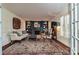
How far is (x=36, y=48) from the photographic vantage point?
17.6ft

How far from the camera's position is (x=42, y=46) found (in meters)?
5.50

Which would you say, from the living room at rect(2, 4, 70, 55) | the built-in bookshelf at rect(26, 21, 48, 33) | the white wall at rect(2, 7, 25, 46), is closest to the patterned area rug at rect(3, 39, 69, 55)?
the living room at rect(2, 4, 70, 55)

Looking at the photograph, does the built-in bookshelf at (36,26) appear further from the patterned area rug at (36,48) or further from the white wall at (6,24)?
the patterned area rug at (36,48)

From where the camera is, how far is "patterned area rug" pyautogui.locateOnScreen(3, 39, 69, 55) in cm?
489

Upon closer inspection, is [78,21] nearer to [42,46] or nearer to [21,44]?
[42,46]

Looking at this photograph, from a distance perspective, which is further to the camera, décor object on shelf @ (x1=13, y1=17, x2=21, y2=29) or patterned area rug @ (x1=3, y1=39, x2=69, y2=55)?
décor object on shelf @ (x1=13, y1=17, x2=21, y2=29)

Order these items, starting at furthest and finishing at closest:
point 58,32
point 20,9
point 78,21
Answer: point 58,32, point 20,9, point 78,21

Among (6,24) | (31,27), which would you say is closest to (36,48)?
(31,27)

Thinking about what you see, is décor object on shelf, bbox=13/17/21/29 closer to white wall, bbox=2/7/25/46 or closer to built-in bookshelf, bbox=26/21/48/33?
white wall, bbox=2/7/25/46

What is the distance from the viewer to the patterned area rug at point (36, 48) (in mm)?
4887

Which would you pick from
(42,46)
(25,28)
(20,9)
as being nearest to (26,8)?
(20,9)

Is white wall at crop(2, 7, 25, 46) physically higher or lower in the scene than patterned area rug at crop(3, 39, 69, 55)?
higher

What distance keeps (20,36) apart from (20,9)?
109 centimetres

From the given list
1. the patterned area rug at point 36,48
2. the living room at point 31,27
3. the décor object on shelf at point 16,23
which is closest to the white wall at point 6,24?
the living room at point 31,27
